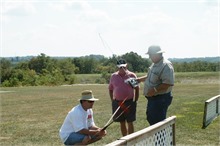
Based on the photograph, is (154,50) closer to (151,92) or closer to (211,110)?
(151,92)

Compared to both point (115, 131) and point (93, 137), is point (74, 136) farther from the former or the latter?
point (115, 131)

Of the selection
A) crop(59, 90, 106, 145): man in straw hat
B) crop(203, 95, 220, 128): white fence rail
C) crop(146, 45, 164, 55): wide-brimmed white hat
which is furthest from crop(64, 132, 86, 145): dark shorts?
crop(203, 95, 220, 128): white fence rail

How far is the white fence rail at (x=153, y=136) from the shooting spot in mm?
4590

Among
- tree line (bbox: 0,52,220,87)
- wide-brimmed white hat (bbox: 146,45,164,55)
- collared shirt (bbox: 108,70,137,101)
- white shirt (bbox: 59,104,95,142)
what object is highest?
wide-brimmed white hat (bbox: 146,45,164,55)

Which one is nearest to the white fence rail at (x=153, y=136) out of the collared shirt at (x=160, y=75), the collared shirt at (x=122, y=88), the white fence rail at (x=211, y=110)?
the collared shirt at (x=160, y=75)

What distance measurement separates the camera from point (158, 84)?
6664 millimetres

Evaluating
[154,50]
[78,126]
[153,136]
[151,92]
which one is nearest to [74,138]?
[78,126]

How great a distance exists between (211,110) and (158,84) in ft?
20.0

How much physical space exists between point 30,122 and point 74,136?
22.9 feet

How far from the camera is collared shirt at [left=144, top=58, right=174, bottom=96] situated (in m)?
6.53

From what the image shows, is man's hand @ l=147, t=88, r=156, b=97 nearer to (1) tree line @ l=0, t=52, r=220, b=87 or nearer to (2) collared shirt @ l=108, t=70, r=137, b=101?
(2) collared shirt @ l=108, t=70, r=137, b=101

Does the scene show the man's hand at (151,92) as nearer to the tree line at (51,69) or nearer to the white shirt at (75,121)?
the white shirt at (75,121)

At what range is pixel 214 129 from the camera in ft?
34.7

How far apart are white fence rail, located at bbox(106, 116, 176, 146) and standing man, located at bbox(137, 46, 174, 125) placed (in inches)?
15.6
